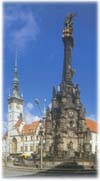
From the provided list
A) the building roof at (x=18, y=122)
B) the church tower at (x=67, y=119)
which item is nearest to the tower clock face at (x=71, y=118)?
the church tower at (x=67, y=119)

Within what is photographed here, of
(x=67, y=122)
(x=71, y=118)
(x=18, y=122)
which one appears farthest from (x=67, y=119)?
(x=18, y=122)

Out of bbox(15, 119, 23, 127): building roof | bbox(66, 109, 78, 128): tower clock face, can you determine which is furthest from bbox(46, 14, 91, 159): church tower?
bbox(15, 119, 23, 127): building roof

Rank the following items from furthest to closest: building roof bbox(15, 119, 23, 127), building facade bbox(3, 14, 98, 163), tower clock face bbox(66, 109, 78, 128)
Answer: building roof bbox(15, 119, 23, 127)
tower clock face bbox(66, 109, 78, 128)
building facade bbox(3, 14, 98, 163)

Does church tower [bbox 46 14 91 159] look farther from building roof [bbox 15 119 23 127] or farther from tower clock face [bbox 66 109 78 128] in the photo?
building roof [bbox 15 119 23 127]

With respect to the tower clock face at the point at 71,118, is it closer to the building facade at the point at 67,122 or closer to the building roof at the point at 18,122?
the building facade at the point at 67,122

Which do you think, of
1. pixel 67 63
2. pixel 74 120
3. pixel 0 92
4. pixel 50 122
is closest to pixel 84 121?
pixel 74 120

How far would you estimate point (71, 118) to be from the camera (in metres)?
25.2

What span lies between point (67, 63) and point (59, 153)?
595 centimetres

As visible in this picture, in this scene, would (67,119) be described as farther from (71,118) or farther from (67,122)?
(71,118)

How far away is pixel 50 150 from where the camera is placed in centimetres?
2441

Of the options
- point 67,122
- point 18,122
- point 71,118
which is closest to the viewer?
point 67,122

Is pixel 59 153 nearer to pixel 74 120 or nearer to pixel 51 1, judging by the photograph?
pixel 74 120

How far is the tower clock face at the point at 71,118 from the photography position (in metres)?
25.0

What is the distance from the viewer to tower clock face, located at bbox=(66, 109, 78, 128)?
82.0 ft
